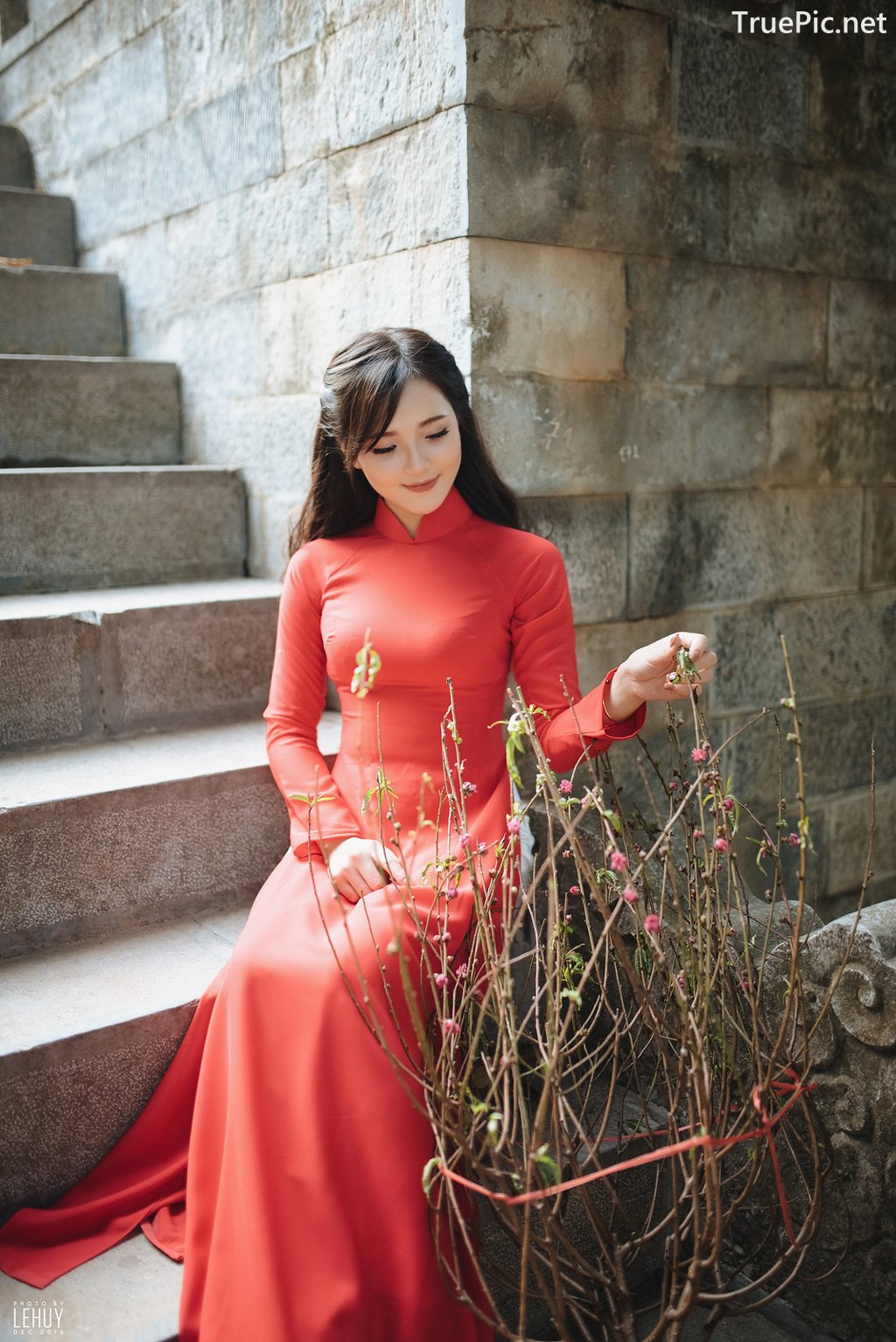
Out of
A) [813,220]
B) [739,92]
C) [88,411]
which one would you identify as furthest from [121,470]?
[813,220]

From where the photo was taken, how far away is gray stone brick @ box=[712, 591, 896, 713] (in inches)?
122

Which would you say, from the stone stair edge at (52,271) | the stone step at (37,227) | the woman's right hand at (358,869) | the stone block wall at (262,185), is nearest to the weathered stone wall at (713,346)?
the stone block wall at (262,185)

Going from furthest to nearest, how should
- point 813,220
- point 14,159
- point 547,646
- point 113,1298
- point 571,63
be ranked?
point 14,159, point 813,220, point 571,63, point 547,646, point 113,1298

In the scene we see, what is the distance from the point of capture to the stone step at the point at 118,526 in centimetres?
295

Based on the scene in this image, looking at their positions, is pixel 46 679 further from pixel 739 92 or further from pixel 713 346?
pixel 739 92

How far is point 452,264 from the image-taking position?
244 centimetres

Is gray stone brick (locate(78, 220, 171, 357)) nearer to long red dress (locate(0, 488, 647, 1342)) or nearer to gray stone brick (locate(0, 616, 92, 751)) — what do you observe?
gray stone brick (locate(0, 616, 92, 751))

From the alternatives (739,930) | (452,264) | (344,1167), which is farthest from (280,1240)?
(452,264)

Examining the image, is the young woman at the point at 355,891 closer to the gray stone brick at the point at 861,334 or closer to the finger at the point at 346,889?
the finger at the point at 346,889

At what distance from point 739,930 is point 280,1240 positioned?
37.8 inches

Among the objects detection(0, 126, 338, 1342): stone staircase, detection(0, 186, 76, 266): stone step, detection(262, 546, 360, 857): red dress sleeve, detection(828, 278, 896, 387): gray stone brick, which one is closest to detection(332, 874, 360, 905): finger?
detection(262, 546, 360, 857): red dress sleeve

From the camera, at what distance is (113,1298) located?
5.65 ft

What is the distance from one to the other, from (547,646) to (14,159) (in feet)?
11.4

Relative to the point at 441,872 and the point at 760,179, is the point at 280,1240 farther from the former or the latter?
the point at 760,179
